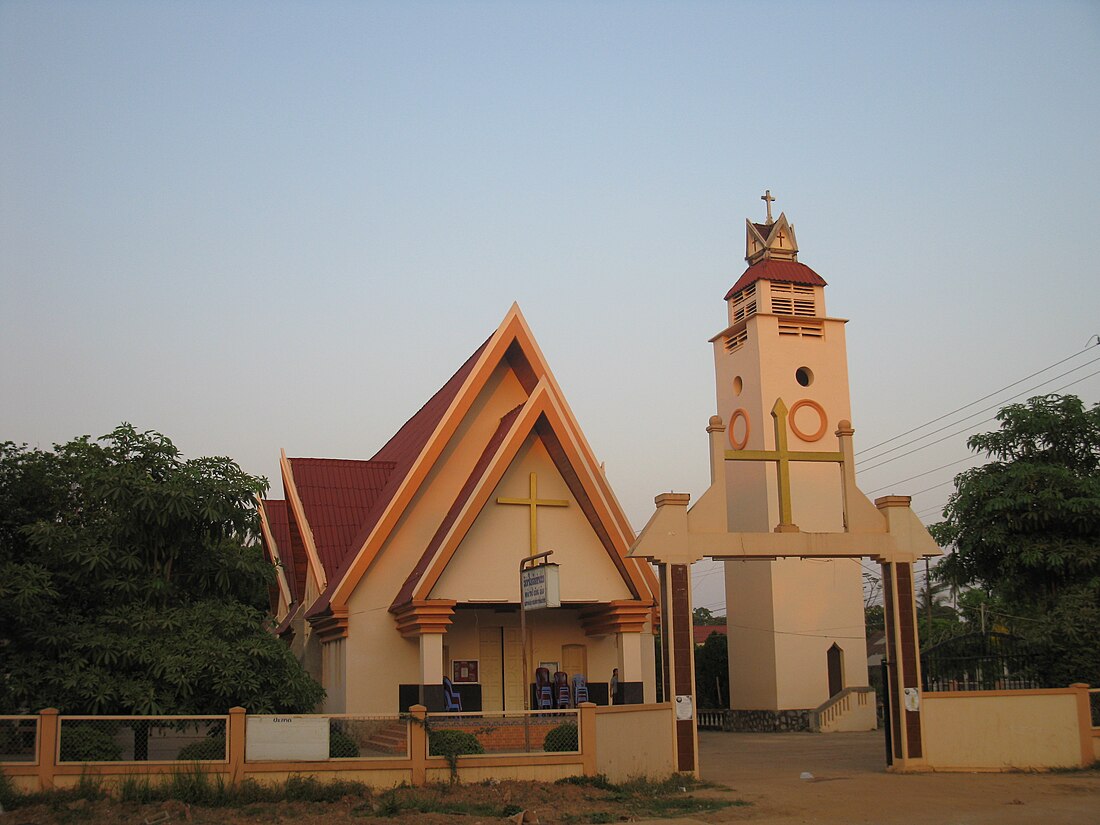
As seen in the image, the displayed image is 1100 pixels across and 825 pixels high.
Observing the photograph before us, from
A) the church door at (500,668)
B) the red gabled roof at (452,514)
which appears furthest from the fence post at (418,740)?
the church door at (500,668)

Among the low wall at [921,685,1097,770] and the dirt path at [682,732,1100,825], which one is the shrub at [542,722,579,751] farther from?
the low wall at [921,685,1097,770]

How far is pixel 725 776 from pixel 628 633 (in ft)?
14.4

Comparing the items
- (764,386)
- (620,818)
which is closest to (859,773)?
(620,818)

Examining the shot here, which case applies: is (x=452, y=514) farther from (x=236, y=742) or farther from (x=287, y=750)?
(x=236, y=742)

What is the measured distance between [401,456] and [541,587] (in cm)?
1052

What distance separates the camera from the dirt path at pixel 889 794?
560 inches

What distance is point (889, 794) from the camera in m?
16.2

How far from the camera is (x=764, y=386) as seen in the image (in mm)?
35875

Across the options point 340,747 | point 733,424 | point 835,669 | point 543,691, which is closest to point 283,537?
point 543,691

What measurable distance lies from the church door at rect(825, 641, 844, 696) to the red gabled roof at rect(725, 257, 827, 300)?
39.7 ft

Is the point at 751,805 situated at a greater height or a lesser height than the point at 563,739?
lesser

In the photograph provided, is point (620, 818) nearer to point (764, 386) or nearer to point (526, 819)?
point (526, 819)

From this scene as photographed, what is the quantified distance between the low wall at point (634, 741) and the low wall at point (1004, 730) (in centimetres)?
449

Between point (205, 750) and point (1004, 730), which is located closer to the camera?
point (205, 750)
